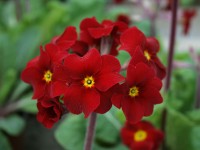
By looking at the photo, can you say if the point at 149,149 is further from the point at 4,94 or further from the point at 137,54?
the point at 4,94

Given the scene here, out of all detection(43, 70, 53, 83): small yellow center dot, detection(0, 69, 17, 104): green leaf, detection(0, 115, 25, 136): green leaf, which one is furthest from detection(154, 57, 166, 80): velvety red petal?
detection(0, 69, 17, 104): green leaf

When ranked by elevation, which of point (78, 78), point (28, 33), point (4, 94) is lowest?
point (4, 94)

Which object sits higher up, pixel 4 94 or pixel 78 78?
pixel 78 78

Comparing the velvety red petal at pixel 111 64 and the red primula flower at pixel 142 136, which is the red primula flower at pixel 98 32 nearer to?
the velvety red petal at pixel 111 64

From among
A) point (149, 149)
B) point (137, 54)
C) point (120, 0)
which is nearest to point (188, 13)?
point (120, 0)

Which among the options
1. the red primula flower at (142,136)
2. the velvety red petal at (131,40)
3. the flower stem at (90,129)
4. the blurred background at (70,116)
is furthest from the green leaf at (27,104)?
the velvety red petal at (131,40)

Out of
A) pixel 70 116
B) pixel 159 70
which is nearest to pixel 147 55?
pixel 159 70
